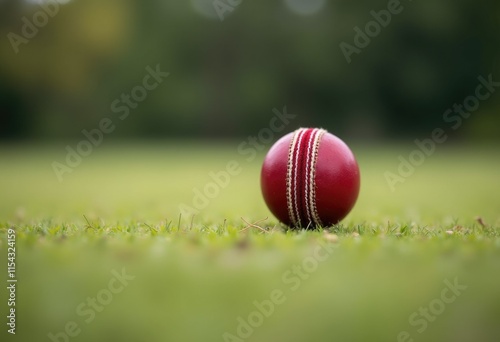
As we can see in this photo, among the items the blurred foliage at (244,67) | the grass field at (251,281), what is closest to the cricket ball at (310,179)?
the grass field at (251,281)

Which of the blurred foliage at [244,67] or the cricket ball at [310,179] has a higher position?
the cricket ball at [310,179]

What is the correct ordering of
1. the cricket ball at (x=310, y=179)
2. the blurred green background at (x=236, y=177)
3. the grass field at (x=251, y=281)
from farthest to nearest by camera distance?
the cricket ball at (x=310, y=179), the blurred green background at (x=236, y=177), the grass field at (x=251, y=281)

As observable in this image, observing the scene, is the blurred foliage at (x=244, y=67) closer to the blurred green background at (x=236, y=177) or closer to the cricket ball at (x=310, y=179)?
the blurred green background at (x=236, y=177)

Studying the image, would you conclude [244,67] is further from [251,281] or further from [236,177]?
[251,281]

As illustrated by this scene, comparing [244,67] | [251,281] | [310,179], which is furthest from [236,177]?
[244,67]

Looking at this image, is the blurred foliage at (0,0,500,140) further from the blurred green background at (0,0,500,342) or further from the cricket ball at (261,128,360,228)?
the cricket ball at (261,128,360,228)

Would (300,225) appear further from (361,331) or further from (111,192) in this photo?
(111,192)

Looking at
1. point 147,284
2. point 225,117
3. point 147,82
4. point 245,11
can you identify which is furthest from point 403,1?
point 147,284
